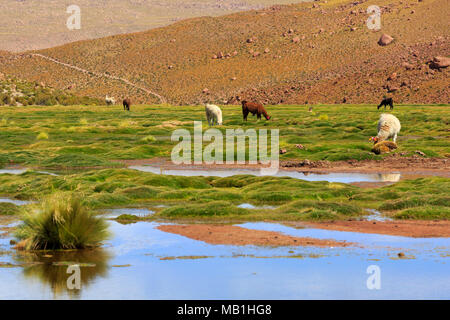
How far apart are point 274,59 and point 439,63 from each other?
4456cm

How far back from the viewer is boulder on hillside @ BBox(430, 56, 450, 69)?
108688 mm

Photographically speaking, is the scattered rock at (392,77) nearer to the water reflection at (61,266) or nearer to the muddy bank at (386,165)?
the muddy bank at (386,165)

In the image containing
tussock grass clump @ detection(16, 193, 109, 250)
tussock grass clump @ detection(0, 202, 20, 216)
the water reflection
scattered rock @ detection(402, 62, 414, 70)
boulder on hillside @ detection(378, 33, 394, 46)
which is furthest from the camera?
boulder on hillside @ detection(378, 33, 394, 46)

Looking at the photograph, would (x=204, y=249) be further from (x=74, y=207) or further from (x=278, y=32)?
(x=278, y=32)

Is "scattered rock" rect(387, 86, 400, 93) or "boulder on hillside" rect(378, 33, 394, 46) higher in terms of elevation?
"boulder on hillside" rect(378, 33, 394, 46)

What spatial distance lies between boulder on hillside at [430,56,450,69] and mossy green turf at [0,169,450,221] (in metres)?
88.6

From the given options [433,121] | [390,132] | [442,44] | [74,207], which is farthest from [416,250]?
[442,44]

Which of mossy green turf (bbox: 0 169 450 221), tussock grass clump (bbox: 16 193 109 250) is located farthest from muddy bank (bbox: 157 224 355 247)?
tussock grass clump (bbox: 16 193 109 250)

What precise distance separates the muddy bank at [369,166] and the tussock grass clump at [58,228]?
1720 centimetres

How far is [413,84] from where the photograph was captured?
350 feet

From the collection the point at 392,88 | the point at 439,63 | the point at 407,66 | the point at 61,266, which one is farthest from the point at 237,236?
the point at 407,66

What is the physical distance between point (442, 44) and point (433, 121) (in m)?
68.9

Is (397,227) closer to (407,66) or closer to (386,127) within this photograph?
(386,127)

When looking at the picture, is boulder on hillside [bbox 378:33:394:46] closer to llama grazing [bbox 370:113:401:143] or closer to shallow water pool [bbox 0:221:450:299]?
llama grazing [bbox 370:113:401:143]
